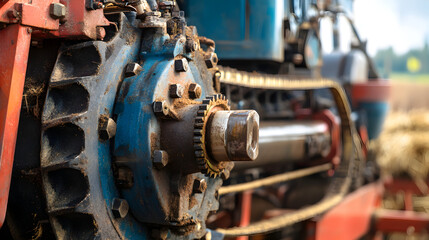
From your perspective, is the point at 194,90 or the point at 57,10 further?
the point at 194,90

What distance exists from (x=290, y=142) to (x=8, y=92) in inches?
70.4

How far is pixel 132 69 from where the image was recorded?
1249 millimetres

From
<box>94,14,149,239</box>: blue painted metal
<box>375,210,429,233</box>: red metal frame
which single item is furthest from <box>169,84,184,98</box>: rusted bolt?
<box>375,210,429,233</box>: red metal frame

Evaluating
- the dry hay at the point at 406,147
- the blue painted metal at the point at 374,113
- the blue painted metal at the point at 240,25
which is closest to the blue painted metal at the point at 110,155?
the blue painted metal at the point at 240,25

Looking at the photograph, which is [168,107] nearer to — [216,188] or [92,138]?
[92,138]

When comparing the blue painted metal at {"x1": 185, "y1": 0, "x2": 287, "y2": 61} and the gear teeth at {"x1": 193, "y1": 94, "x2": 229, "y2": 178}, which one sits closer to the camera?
the gear teeth at {"x1": 193, "y1": 94, "x2": 229, "y2": 178}

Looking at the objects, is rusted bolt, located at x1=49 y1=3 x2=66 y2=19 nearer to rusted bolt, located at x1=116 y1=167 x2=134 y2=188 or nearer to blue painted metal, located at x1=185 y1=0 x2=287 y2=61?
rusted bolt, located at x1=116 y1=167 x2=134 y2=188

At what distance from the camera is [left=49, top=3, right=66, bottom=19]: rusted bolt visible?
1105mm

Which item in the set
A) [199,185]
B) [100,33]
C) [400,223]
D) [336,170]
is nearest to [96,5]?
[100,33]

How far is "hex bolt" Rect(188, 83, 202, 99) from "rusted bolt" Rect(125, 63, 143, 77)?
0.15 meters

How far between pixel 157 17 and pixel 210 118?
0.92ft

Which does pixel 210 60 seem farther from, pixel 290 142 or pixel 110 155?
pixel 290 142

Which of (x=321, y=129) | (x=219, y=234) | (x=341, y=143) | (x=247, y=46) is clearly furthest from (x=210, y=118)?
(x=341, y=143)

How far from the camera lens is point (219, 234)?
5.37 ft
